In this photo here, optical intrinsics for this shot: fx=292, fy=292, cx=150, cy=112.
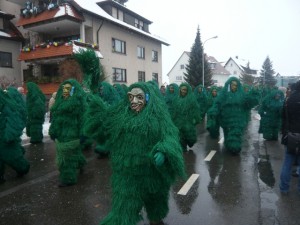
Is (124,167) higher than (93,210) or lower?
higher

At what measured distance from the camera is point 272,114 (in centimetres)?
1061

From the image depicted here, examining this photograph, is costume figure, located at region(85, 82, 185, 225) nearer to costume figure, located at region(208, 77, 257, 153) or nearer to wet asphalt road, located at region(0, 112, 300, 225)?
wet asphalt road, located at region(0, 112, 300, 225)

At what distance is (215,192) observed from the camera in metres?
5.49

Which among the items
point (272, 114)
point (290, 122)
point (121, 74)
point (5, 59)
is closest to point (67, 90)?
point (290, 122)

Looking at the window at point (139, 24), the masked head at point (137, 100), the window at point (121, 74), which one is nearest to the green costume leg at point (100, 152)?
the masked head at point (137, 100)

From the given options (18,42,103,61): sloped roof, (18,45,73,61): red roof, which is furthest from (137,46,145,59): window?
(18,45,73,61): red roof

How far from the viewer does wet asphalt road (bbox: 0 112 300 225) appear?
4422mm

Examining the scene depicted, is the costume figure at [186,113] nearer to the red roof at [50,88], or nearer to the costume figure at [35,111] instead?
the costume figure at [35,111]

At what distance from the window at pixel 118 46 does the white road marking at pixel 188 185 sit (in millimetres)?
21464

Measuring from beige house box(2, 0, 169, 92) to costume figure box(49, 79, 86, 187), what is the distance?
13481mm

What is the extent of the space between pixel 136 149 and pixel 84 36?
71.6 feet

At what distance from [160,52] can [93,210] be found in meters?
30.7

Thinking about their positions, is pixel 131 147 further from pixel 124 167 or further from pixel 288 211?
pixel 288 211

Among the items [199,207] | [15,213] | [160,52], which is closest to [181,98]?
[199,207]
